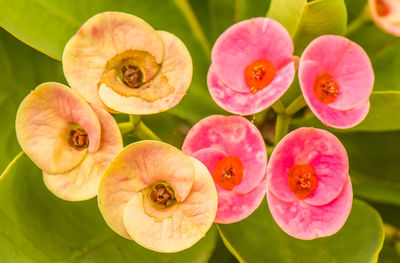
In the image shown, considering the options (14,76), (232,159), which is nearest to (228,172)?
(232,159)

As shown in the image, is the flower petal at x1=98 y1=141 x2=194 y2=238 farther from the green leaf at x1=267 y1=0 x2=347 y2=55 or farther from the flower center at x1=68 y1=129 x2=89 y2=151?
the green leaf at x1=267 y1=0 x2=347 y2=55

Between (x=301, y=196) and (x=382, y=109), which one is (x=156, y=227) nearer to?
(x=301, y=196)

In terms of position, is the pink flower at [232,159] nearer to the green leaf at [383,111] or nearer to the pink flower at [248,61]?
the pink flower at [248,61]

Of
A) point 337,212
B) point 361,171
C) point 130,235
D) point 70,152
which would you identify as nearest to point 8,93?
point 70,152

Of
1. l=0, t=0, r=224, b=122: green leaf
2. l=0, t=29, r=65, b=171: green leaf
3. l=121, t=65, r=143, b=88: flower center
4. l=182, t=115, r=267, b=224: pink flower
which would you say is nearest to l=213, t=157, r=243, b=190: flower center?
l=182, t=115, r=267, b=224: pink flower

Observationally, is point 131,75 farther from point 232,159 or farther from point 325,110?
point 325,110

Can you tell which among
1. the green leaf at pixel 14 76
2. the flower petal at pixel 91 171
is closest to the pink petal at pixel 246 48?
the flower petal at pixel 91 171

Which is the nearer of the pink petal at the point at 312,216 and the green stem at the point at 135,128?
the pink petal at the point at 312,216
